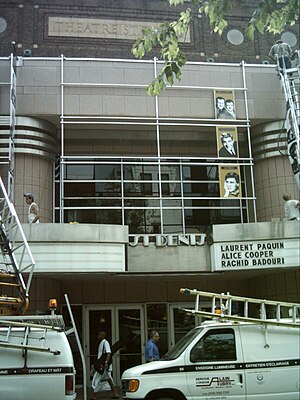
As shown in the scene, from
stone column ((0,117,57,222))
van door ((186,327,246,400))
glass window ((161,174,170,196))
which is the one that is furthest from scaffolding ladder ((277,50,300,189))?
van door ((186,327,246,400))

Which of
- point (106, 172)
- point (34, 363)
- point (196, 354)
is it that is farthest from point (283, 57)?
point (34, 363)

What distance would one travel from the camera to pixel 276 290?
17688mm

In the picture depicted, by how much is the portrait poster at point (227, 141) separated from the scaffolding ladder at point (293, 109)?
5.36 feet

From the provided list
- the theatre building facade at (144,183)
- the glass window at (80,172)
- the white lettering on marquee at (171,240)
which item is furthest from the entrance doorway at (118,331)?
the glass window at (80,172)

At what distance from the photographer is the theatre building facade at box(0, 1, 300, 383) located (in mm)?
15961

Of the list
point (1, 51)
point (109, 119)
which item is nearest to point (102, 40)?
point (1, 51)

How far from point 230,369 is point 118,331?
334 inches

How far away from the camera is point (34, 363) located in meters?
9.70

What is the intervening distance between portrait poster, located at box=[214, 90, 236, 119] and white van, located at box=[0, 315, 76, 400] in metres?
10.5

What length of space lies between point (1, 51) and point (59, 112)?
5672 millimetres

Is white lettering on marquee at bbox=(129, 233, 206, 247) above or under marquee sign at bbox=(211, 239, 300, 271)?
above

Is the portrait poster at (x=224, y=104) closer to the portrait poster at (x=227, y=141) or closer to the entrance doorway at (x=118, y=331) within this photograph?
the portrait poster at (x=227, y=141)

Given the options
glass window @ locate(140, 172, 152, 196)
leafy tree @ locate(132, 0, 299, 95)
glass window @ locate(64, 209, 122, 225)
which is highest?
leafy tree @ locate(132, 0, 299, 95)

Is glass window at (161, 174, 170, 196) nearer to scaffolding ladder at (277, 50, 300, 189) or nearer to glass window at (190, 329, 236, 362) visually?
scaffolding ladder at (277, 50, 300, 189)
